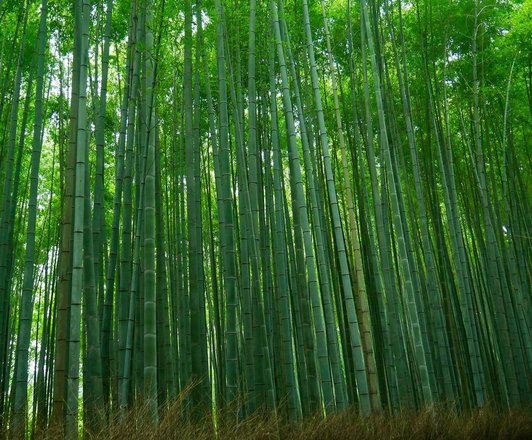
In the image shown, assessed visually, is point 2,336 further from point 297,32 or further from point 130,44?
point 297,32

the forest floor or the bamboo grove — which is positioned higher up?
the bamboo grove

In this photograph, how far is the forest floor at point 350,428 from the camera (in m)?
2.02

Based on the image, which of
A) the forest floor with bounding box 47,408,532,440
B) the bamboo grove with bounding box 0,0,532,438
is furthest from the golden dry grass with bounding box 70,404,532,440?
the bamboo grove with bounding box 0,0,532,438

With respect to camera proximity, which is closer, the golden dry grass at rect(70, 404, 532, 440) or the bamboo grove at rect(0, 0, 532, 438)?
the golden dry grass at rect(70, 404, 532, 440)

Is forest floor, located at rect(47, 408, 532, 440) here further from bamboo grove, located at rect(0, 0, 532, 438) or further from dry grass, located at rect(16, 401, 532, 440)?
bamboo grove, located at rect(0, 0, 532, 438)

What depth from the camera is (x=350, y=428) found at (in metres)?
2.83

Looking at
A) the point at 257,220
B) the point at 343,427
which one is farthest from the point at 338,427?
the point at 257,220

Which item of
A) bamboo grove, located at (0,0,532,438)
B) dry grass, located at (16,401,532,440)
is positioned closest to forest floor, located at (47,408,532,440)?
dry grass, located at (16,401,532,440)

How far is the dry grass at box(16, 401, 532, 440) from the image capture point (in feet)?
6.59

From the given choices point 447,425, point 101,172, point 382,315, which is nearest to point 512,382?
point 382,315

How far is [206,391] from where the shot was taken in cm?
362

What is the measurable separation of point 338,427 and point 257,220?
1741mm

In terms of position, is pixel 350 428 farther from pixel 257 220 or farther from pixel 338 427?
pixel 257 220

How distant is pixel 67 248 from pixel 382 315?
301 cm
